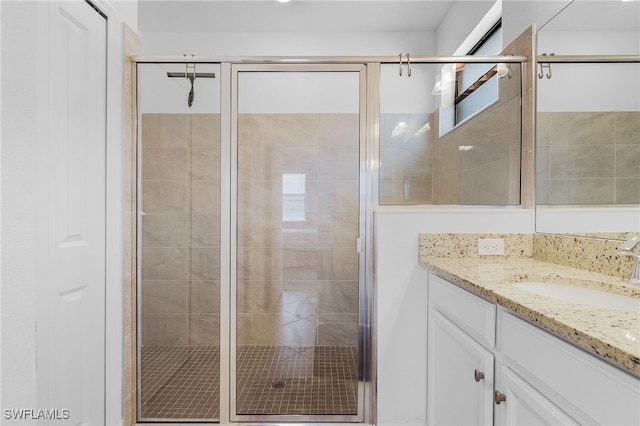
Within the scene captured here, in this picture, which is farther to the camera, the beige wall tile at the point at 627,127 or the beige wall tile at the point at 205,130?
the beige wall tile at the point at 205,130

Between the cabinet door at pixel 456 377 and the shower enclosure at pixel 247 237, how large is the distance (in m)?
0.38

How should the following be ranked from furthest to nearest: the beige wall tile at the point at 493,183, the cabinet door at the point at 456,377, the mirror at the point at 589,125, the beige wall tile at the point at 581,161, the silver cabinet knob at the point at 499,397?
the beige wall tile at the point at 493,183, the beige wall tile at the point at 581,161, the mirror at the point at 589,125, the cabinet door at the point at 456,377, the silver cabinet knob at the point at 499,397

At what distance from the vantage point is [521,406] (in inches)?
35.7

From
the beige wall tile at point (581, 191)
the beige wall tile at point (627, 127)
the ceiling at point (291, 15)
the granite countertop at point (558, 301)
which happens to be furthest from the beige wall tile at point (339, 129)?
the ceiling at point (291, 15)

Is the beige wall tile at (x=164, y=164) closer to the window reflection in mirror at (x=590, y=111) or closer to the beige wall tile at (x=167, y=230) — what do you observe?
the beige wall tile at (x=167, y=230)

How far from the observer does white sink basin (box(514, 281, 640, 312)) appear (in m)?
1.01

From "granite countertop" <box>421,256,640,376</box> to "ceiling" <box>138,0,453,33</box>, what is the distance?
6.59 ft

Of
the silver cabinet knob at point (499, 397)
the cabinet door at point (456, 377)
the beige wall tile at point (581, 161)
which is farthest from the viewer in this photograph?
the beige wall tile at point (581, 161)

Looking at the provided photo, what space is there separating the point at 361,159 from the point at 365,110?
26 cm

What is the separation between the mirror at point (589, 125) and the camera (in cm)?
120

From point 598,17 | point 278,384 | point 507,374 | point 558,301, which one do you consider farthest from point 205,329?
→ point 598,17

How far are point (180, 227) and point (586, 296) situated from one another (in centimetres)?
182

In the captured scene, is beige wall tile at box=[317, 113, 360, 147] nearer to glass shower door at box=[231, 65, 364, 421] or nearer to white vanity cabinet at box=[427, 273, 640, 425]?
glass shower door at box=[231, 65, 364, 421]

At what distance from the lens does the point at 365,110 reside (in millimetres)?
1824
